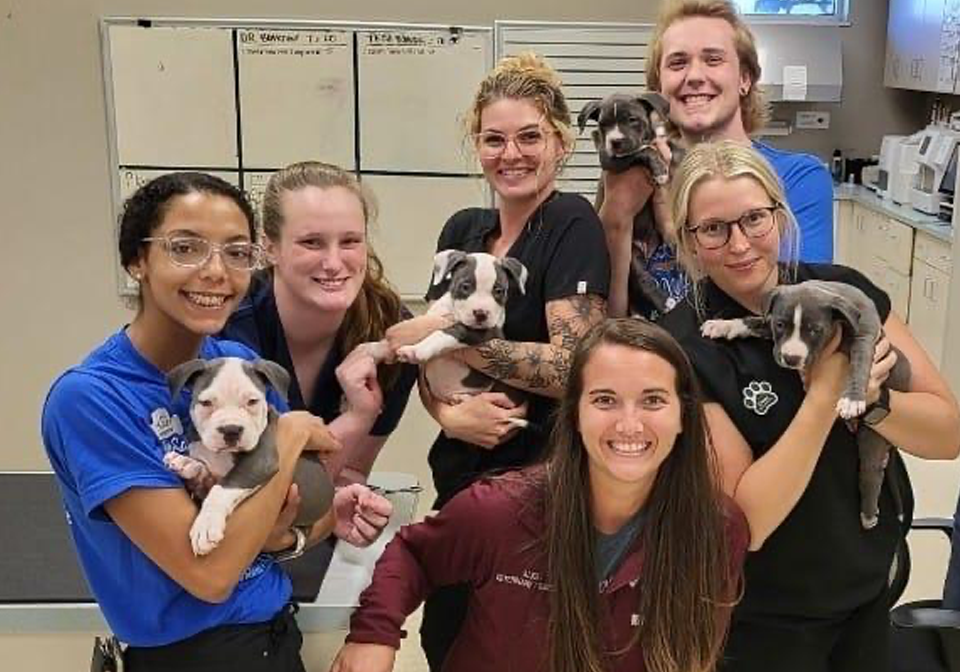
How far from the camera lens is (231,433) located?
1438 mm

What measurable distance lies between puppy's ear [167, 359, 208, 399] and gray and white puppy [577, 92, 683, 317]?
0.97 meters

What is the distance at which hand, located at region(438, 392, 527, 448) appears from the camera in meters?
1.97

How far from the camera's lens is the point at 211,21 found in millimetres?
3955

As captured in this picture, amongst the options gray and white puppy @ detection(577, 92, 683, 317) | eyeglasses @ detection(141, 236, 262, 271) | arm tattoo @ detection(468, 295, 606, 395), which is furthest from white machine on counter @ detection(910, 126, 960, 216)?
eyeglasses @ detection(141, 236, 262, 271)

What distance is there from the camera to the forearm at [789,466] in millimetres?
1628

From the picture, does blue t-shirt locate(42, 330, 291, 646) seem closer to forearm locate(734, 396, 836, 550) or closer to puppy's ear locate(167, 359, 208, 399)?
puppy's ear locate(167, 359, 208, 399)

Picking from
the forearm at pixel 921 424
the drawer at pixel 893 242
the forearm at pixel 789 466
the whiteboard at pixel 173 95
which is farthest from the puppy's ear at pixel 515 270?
the drawer at pixel 893 242

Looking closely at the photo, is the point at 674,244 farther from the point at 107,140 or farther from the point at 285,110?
the point at 107,140

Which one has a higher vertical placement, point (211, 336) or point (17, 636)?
point (211, 336)

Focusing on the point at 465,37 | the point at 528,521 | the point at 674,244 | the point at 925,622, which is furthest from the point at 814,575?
the point at 465,37

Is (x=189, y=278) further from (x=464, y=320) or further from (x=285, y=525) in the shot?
(x=464, y=320)

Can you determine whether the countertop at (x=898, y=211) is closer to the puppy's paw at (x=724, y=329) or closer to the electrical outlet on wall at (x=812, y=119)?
the electrical outlet on wall at (x=812, y=119)

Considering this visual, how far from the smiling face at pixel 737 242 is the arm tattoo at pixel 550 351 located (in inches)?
10.7

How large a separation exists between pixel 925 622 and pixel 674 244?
0.88 meters
